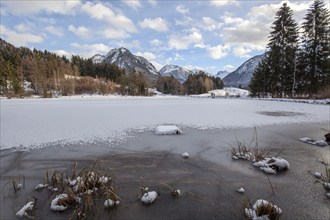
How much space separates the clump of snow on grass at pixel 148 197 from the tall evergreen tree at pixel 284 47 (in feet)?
122

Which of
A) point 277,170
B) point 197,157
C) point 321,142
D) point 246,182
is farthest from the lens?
point 321,142

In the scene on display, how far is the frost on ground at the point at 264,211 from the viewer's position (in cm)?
352

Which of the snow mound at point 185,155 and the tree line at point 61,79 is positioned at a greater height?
the tree line at point 61,79

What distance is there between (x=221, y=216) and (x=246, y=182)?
1473 mm

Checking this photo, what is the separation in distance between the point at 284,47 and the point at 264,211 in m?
39.0

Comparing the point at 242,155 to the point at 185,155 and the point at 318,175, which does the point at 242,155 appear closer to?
the point at 185,155

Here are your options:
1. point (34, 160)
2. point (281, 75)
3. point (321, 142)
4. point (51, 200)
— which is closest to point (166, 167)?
point (51, 200)

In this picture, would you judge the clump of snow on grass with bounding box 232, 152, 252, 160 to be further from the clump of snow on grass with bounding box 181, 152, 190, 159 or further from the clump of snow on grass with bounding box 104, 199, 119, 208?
the clump of snow on grass with bounding box 104, 199, 119, 208

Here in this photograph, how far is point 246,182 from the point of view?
15.8 ft

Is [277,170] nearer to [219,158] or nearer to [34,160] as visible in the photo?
[219,158]

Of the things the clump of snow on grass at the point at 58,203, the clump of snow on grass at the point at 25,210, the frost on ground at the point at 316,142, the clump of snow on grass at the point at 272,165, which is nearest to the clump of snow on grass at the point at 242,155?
the clump of snow on grass at the point at 272,165

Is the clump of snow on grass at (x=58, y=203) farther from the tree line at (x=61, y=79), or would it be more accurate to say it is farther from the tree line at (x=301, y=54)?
the tree line at (x=61, y=79)

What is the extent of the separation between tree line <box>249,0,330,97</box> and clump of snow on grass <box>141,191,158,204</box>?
29.1 meters

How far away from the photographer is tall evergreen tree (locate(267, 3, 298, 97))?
35.1 metres
